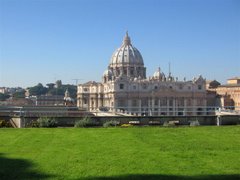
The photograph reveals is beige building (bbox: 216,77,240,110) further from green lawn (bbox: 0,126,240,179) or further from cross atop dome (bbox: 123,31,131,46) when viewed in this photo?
green lawn (bbox: 0,126,240,179)

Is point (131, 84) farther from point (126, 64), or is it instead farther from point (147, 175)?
point (147, 175)

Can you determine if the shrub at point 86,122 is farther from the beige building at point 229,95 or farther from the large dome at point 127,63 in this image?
the large dome at point 127,63

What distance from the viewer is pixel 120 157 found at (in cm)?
800

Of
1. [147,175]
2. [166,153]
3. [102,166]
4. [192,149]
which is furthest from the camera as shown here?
[192,149]

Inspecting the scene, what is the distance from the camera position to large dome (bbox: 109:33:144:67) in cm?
11319

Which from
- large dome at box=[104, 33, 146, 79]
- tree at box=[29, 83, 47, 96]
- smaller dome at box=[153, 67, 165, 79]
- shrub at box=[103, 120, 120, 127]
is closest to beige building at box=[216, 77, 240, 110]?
smaller dome at box=[153, 67, 165, 79]

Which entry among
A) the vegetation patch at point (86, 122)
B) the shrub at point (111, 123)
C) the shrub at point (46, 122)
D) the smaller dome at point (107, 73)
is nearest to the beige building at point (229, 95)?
the smaller dome at point (107, 73)

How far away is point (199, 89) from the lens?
102 metres

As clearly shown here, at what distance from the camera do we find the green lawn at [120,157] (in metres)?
6.83

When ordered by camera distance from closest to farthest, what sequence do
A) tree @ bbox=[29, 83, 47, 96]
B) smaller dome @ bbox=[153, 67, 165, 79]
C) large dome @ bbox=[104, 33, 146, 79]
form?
1. smaller dome @ bbox=[153, 67, 165, 79]
2. large dome @ bbox=[104, 33, 146, 79]
3. tree @ bbox=[29, 83, 47, 96]

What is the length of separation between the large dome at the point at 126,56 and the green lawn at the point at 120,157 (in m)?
102

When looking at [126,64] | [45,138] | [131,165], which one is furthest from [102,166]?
[126,64]

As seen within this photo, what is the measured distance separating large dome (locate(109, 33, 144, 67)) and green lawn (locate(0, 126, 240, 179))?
102345 millimetres

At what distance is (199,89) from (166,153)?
9521 cm
